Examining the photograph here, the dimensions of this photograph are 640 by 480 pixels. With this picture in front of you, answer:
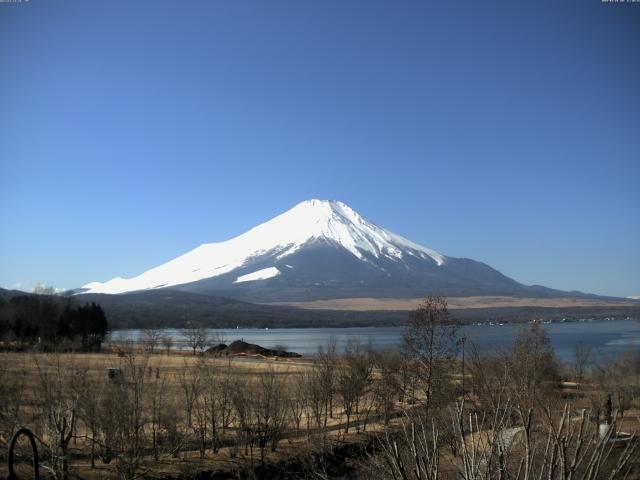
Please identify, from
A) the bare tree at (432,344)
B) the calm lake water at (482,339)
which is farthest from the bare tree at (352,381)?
the calm lake water at (482,339)

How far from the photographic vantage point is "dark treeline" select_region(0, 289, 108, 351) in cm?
6950

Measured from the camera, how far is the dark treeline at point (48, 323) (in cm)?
6950

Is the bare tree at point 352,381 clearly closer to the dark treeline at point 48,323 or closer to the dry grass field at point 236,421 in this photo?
the dry grass field at point 236,421

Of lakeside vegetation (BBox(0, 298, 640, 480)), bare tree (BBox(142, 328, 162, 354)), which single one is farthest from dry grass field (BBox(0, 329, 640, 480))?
bare tree (BBox(142, 328, 162, 354))

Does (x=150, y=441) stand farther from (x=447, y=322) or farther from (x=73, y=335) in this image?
(x=73, y=335)

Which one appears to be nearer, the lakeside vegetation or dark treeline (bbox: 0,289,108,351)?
the lakeside vegetation

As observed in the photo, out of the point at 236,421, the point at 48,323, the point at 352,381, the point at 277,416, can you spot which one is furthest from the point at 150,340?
the point at 48,323

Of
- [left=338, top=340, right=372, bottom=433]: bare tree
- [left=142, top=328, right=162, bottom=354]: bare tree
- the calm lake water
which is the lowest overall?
the calm lake water

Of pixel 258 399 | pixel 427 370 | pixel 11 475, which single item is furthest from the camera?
pixel 427 370

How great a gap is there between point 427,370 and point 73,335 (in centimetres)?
5343

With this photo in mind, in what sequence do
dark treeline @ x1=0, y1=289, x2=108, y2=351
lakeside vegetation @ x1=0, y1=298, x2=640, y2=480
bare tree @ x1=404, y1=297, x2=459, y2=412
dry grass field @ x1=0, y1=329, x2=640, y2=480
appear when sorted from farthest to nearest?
dark treeline @ x1=0, y1=289, x2=108, y2=351 → bare tree @ x1=404, y1=297, x2=459, y2=412 → dry grass field @ x1=0, y1=329, x2=640, y2=480 → lakeside vegetation @ x1=0, y1=298, x2=640, y2=480

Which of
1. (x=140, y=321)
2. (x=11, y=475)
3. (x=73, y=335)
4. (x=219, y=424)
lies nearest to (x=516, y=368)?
(x=219, y=424)

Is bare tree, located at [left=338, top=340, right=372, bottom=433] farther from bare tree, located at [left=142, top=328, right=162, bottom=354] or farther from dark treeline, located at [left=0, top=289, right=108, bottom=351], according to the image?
dark treeline, located at [left=0, top=289, right=108, bottom=351]

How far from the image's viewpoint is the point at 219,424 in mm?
27156
